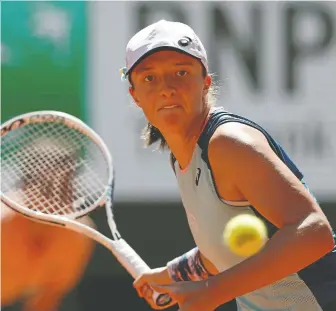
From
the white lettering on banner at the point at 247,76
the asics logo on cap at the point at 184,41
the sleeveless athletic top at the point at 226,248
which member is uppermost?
the asics logo on cap at the point at 184,41

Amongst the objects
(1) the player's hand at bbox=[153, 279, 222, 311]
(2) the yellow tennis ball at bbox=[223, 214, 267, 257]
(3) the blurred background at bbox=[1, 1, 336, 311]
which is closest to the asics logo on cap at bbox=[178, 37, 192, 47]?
(2) the yellow tennis ball at bbox=[223, 214, 267, 257]

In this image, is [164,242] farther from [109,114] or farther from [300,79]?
[300,79]

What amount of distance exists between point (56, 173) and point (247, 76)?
5.54ft

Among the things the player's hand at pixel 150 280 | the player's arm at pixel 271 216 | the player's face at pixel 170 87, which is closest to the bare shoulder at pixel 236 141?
the player's arm at pixel 271 216

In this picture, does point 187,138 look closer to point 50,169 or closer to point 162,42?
point 162,42

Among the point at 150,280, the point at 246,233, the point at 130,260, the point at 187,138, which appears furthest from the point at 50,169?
the point at 246,233

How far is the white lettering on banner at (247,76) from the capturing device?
4746 millimetres

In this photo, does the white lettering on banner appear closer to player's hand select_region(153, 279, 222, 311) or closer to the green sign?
the green sign

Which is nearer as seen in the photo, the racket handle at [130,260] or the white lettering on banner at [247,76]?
the racket handle at [130,260]

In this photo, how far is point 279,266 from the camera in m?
1.67

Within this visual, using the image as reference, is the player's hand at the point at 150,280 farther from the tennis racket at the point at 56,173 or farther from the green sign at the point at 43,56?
the green sign at the point at 43,56

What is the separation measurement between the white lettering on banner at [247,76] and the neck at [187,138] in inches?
103

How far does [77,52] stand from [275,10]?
3.56 feet

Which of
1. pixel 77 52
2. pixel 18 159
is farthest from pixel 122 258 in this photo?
pixel 77 52
